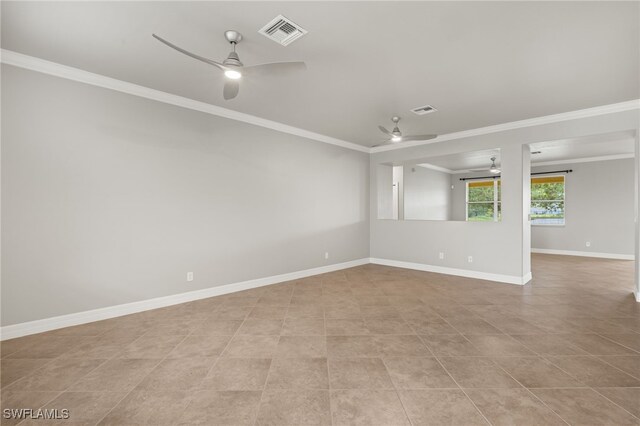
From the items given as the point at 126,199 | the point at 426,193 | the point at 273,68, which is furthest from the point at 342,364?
the point at 426,193

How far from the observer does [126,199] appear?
3.23 metres

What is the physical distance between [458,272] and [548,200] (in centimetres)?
557

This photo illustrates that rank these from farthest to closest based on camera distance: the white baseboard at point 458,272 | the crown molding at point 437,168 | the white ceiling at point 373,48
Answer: the crown molding at point 437,168, the white baseboard at point 458,272, the white ceiling at point 373,48

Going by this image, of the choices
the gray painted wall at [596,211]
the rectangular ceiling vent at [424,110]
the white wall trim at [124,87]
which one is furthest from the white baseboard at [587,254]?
the white wall trim at [124,87]

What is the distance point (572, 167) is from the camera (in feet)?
26.0

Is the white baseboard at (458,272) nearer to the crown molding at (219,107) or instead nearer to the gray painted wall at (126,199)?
the gray painted wall at (126,199)

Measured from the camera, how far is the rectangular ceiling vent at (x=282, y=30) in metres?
2.17

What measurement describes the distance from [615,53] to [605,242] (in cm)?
718

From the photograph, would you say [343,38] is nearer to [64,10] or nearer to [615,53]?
[64,10]

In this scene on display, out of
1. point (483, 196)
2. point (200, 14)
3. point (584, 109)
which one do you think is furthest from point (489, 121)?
point (483, 196)

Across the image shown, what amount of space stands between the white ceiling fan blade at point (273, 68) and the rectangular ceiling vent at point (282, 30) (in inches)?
11.6

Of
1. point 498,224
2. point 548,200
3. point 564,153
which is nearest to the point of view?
point 498,224

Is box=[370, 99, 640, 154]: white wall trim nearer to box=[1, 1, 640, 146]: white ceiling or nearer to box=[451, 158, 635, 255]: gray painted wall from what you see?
box=[1, 1, 640, 146]: white ceiling

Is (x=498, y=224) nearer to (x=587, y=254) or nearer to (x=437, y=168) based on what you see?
(x=437, y=168)
